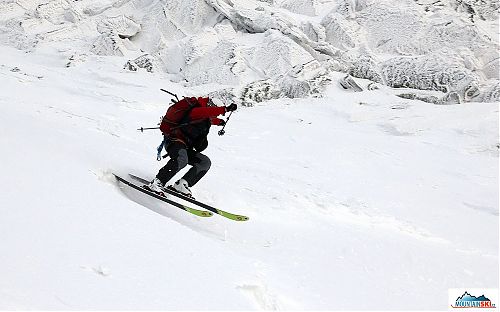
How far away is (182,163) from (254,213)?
4.97 ft

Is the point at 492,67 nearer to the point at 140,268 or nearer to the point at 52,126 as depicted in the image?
the point at 52,126

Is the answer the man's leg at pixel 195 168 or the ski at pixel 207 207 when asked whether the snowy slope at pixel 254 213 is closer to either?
the ski at pixel 207 207

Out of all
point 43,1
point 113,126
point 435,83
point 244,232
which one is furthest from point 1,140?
point 43,1

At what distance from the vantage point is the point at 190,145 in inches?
282

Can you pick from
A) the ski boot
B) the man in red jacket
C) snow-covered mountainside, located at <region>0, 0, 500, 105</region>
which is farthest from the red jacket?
snow-covered mountainside, located at <region>0, 0, 500, 105</region>

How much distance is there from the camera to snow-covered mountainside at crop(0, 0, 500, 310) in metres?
3.91

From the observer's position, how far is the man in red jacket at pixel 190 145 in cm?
679

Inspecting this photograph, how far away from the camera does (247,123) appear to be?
15.4 meters

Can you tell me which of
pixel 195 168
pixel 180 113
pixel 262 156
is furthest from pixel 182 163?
pixel 262 156

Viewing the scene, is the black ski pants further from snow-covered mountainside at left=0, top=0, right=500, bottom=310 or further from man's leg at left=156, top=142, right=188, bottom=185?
snow-covered mountainside at left=0, top=0, right=500, bottom=310

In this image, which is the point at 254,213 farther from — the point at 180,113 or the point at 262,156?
the point at 262,156

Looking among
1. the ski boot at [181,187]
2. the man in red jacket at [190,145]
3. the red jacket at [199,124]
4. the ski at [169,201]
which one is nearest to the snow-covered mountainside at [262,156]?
the ski at [169,201]

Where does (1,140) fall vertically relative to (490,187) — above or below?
above

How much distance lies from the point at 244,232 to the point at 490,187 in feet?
23.0
